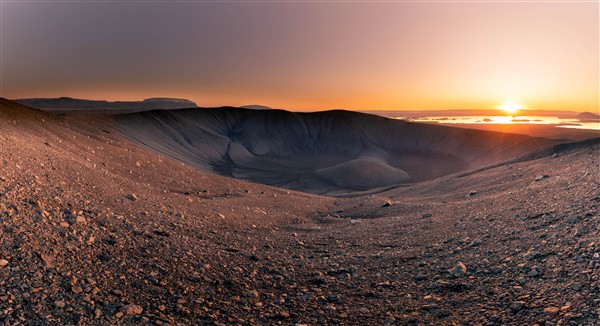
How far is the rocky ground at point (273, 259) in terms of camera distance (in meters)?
4.76

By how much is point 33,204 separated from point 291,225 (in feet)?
22.1

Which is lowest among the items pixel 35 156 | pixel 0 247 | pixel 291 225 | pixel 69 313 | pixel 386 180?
pixel 386 180

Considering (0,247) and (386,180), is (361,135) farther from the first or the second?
(0,247)

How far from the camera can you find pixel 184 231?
8.44 metres

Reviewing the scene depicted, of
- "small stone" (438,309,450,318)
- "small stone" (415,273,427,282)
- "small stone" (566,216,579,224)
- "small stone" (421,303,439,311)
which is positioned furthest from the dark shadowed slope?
"small stone" (438,309,450,318)

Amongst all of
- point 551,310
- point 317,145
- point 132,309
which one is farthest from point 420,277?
point 317,145

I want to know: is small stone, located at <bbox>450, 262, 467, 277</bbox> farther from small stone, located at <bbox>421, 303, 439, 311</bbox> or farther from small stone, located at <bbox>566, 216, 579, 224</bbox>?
small stone, located at <bbox>566, 216, 579, 224</bbox>

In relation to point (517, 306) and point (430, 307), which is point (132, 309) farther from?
point (517, 306)

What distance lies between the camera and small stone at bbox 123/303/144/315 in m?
4.69

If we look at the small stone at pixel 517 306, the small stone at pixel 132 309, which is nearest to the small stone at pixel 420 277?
the small stone at pixel 517 306

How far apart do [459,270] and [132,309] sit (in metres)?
5.06

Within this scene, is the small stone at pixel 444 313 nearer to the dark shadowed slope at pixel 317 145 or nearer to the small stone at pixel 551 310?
the small stone at pixel 551 310

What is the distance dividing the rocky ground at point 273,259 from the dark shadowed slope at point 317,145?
1560 inches

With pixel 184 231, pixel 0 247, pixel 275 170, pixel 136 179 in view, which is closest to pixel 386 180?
pixel 275 170
